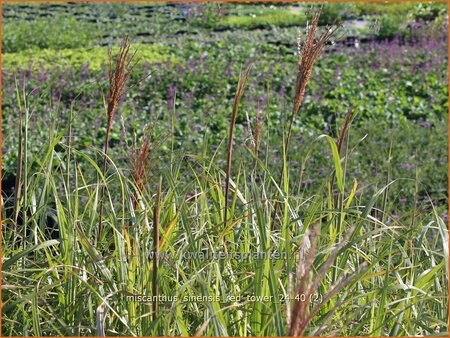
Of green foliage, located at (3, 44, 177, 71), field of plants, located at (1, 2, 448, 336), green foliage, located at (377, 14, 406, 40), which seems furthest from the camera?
green foliage, located at (377, 14, 406, 40)

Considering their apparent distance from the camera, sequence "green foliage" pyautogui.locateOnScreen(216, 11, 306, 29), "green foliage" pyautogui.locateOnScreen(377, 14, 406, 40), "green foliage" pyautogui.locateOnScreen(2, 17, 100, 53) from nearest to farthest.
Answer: "green foliage" pyautogui.locateOnScreen(2, 17, 100, 53)
"green foliage" pyautogui.locateOnScreen(377, 14, 406, 40)
"green foliage" pyautogui.locateOnScreen(216, 11, 306, 29)

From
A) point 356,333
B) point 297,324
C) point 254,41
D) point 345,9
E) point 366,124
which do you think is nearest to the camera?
point 297,324

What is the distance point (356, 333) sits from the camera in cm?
212

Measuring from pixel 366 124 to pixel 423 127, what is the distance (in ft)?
1.95

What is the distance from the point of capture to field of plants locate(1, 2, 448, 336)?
6.98 feet

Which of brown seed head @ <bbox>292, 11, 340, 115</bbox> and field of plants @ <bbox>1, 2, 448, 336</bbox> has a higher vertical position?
brown seed head @ <bbox>292, 11, 340, 115</bbox>

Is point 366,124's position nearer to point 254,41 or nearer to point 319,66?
point 319,66

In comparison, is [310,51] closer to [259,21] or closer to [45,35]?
[45,35]

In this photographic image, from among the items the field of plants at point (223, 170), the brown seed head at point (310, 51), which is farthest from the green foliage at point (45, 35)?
the brown seed head at point (310, 51)

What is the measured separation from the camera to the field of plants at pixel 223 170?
2129mm

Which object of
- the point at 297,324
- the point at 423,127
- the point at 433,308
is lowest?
the point at 423,127

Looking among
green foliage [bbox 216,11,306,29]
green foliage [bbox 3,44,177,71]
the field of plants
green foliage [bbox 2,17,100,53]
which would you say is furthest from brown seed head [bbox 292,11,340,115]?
green foliage [bbox 216,11,306,29]

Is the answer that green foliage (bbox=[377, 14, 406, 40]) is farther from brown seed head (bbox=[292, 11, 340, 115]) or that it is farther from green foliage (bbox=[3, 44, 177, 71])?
brown seed head (bbox=[292, 11, 340, 115])

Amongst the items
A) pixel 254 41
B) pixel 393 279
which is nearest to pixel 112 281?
pixel 393 279
